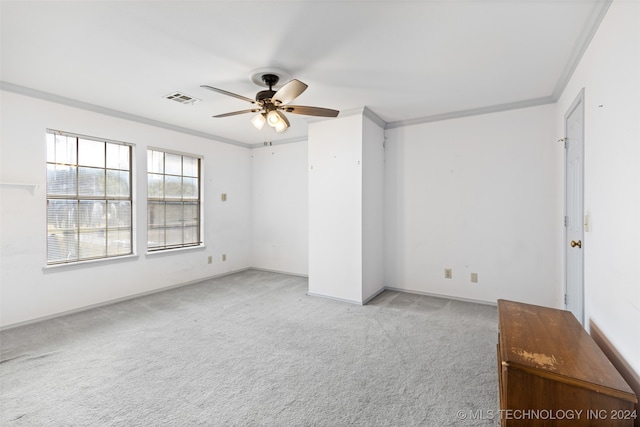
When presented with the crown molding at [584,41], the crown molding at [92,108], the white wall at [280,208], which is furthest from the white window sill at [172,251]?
the crown molding at [584,41]

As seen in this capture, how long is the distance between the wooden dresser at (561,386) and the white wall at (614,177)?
265 mm

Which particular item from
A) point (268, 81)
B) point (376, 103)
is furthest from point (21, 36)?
point (376, 103)

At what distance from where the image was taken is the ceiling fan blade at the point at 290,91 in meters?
2.31

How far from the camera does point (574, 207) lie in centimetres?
273

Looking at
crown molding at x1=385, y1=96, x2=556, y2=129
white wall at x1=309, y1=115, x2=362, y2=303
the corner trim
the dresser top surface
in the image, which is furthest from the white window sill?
the corner trim

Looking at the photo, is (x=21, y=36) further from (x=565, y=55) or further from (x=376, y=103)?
(x=565, y=55)

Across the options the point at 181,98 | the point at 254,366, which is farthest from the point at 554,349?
the point at 181,98

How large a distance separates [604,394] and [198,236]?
5.12m

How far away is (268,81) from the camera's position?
286 cm

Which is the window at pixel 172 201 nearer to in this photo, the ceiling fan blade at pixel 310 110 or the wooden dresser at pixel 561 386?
the ceiling fan blade at pixel 310 110

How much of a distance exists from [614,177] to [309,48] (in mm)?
2171

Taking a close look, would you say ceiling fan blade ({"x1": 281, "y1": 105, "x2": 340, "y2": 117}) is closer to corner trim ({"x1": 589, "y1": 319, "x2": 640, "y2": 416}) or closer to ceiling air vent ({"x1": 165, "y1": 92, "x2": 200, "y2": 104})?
ceiling air vent ({"x1": 165, "y1": 92, "x2": 200, "y2": 104})

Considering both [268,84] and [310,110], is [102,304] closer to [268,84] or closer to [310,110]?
[268,84]

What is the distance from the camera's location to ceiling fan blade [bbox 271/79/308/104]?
2.31 m
